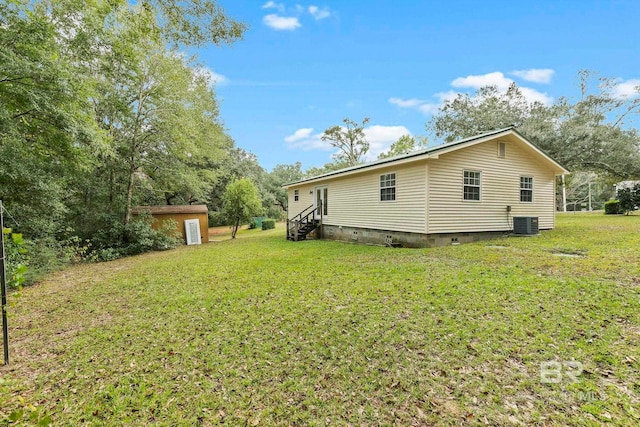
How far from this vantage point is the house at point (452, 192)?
983cm

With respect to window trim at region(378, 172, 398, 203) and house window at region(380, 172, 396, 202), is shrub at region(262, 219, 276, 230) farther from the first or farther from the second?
house window at region(380, 172, 396, 202)

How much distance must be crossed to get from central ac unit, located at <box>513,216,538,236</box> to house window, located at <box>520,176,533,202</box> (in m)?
1.07

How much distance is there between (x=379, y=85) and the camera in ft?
68.1

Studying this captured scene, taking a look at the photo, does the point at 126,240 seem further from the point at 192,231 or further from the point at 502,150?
the point at 502,150

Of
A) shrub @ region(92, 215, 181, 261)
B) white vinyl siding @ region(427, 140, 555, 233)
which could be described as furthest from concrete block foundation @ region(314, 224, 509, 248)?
shrub @ region(92, 215, 181, 261)

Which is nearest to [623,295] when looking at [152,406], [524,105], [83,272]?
[152,406]

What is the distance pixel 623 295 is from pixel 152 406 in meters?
6.33

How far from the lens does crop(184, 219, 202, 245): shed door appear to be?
→ 1647 centimetres

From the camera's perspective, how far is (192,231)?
16.6 meters

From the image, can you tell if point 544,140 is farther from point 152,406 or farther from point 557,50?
point 152,406

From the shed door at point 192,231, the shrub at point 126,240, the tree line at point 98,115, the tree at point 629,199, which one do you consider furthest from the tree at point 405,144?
the shrub at point 126,240

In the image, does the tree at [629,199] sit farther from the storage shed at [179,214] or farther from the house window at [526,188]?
the storage shed at [179,214]

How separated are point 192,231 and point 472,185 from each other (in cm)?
1440

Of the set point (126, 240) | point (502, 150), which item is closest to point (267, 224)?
point (126, 240)
